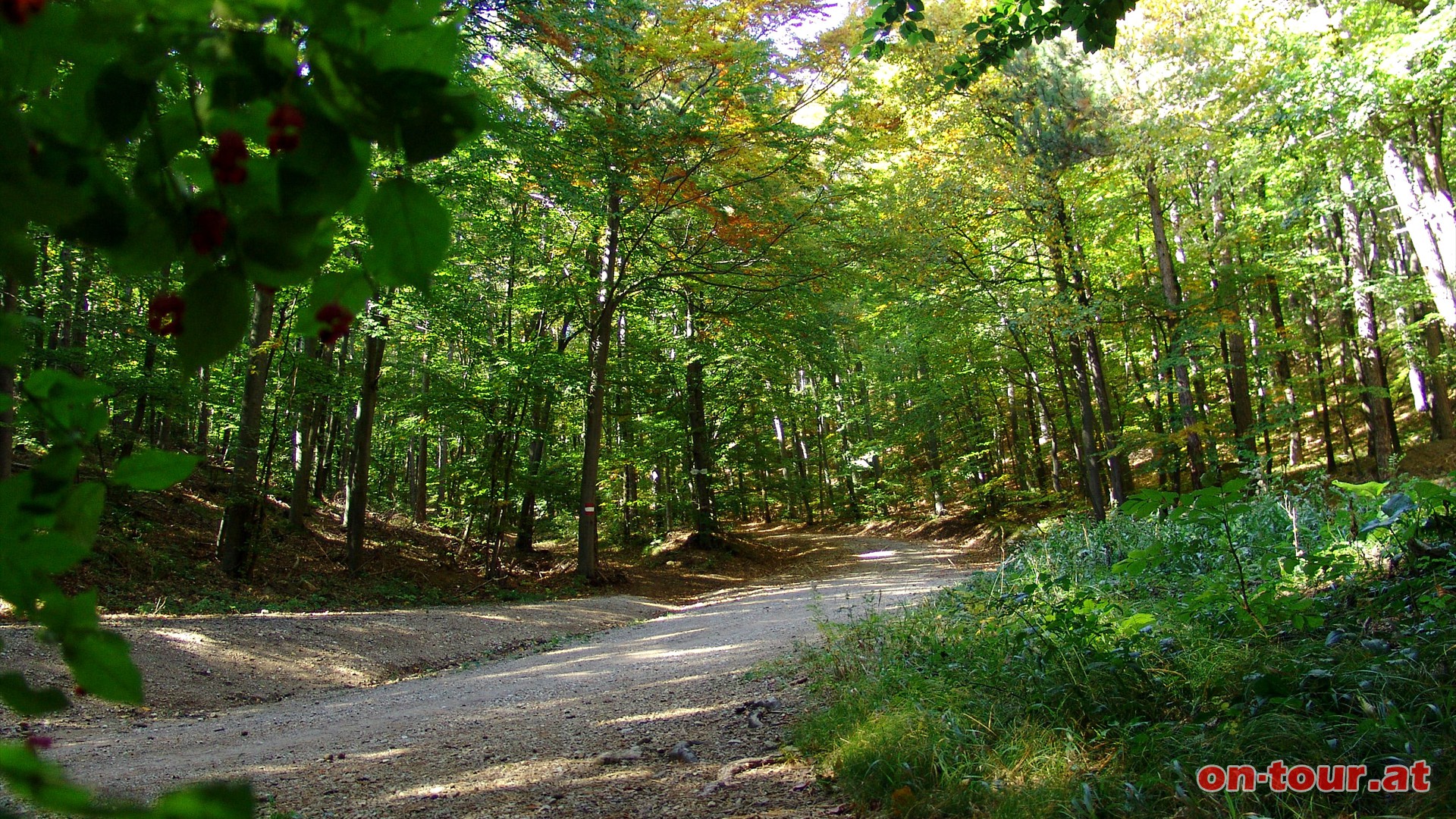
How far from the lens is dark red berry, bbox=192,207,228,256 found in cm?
57

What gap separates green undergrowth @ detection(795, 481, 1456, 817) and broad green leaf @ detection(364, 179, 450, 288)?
263 cm

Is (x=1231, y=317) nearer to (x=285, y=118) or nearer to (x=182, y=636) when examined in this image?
(x=182, y=636)

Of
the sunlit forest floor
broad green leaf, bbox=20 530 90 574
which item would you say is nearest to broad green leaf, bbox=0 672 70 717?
broad green leaf, bbox=20 530 90 574

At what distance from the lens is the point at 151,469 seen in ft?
2.42

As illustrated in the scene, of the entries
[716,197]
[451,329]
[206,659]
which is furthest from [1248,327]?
[206,659]

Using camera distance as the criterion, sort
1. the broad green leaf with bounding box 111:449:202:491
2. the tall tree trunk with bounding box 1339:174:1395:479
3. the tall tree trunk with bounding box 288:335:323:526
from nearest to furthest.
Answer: the broad green leaf with bounding box 111:449:202:491 → the tall tree trunk with bounding box 288:335:323:526 → the tall tree trunk with bounding box 1339:174:1395:479

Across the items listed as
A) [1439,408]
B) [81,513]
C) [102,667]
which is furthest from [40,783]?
[1439,408]

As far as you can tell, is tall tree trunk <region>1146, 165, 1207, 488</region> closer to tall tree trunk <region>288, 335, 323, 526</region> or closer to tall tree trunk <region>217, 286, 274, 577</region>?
tall tree trunk <region>217, 286, 274, 577</region>

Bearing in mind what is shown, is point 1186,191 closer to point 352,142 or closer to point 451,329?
point 451,329

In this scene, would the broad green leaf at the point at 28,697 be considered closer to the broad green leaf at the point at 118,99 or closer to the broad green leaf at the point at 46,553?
the broad green leaf at the point at 46,553

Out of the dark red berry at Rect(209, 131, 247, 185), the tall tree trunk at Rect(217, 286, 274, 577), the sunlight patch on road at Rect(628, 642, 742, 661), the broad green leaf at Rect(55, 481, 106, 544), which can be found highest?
the tall tree trunk at Rect(217, 286, 274, 577)

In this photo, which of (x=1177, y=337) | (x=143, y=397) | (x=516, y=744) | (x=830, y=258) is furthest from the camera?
(x=830, y=258)

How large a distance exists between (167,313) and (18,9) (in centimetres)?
29

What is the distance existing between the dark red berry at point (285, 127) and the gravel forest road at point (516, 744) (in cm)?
297
